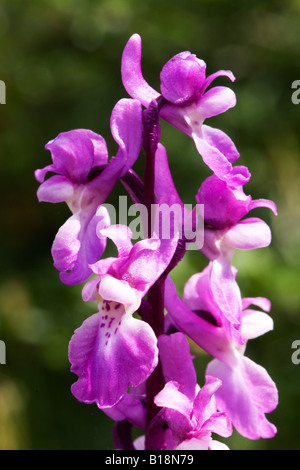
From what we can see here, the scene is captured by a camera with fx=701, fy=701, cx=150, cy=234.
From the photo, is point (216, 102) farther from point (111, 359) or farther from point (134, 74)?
point (111, 359)

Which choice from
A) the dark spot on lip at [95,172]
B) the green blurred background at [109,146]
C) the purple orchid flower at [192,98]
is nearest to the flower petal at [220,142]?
the purple orchid flower at [192,98]

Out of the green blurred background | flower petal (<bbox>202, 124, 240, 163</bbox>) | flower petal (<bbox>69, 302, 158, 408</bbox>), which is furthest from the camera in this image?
the green blurred background

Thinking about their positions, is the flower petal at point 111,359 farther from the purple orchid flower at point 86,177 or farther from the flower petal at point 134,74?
the flower petal at point 134,74

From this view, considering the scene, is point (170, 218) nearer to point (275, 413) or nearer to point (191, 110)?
point (191, 110)

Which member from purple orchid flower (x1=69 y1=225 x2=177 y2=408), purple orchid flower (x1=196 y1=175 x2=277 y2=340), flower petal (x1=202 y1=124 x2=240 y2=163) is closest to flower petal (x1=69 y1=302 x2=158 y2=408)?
purple orchid flower (x1=69 y1=225 x2=177 y2=408)

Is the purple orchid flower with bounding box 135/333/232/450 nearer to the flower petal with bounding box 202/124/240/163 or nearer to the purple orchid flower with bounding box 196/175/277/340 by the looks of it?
the purple orchid flower with bounding box 196/175/277/340

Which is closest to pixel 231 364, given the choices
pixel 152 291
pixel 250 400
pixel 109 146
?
pixel 250 400

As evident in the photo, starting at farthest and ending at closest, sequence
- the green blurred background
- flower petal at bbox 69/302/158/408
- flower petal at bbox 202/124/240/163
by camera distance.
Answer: the green blurred background
flower petal at bbox 202/124/240/163
flower petal at bbox 69/302/158/408
